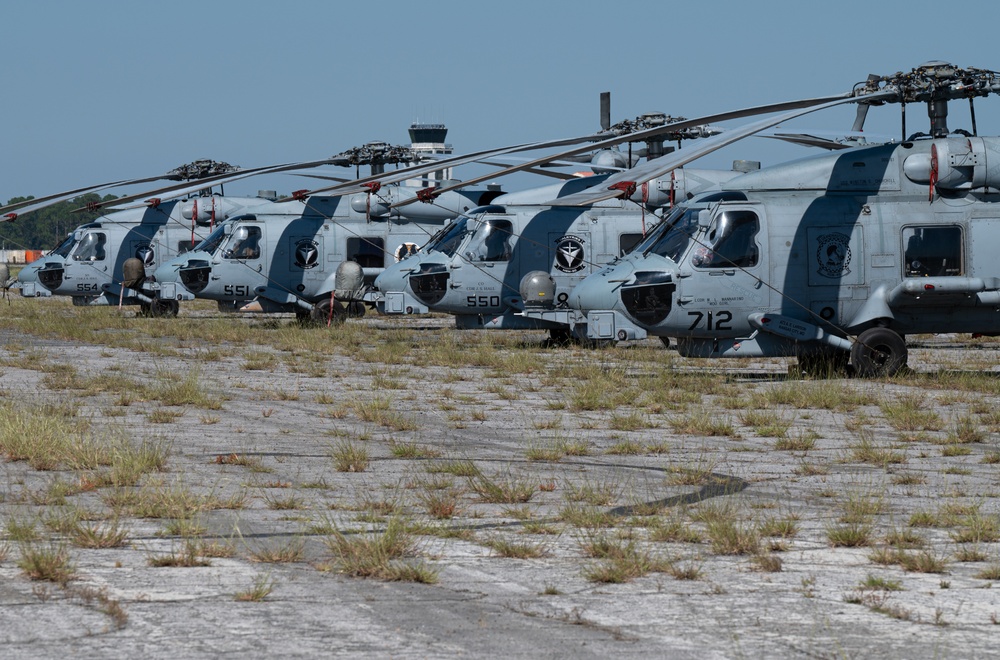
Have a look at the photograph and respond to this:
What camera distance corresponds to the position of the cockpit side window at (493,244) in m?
22.8

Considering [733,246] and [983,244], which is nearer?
[983,244]

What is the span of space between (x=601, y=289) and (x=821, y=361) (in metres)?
2.73

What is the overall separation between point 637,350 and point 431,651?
16.8 m

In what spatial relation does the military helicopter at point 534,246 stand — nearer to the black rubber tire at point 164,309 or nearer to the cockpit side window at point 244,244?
the cockpit side window at point 244,244

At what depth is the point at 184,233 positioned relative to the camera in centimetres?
3303

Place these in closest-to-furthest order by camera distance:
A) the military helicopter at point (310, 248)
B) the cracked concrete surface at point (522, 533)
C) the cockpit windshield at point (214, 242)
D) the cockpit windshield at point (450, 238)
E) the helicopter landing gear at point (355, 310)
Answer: the cracked concrete surface at point (522, 533)
the cockpit windshield at point (450, 238)
the military helicopter at point (310, 248)
the cockpit windshield at point (214, 242)
the helicopter landing gear at point (355, 310)

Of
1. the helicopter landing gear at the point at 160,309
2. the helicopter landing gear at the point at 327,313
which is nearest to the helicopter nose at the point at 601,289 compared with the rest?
the helicopter landing gear at the point at 327,313

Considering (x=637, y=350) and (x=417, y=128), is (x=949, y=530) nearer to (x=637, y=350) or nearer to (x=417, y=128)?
(x=637, y=350)

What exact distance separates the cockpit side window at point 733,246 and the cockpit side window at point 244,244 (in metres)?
14.0

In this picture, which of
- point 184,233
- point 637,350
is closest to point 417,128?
point 184,233

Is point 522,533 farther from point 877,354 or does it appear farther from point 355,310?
point 355,310

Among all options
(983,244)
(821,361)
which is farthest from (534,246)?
(983,244)

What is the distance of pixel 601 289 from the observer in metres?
16.5

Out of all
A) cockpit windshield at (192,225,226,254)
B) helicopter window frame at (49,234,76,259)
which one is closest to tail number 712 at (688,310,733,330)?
cockpit windshield at (192,225,226,254)
